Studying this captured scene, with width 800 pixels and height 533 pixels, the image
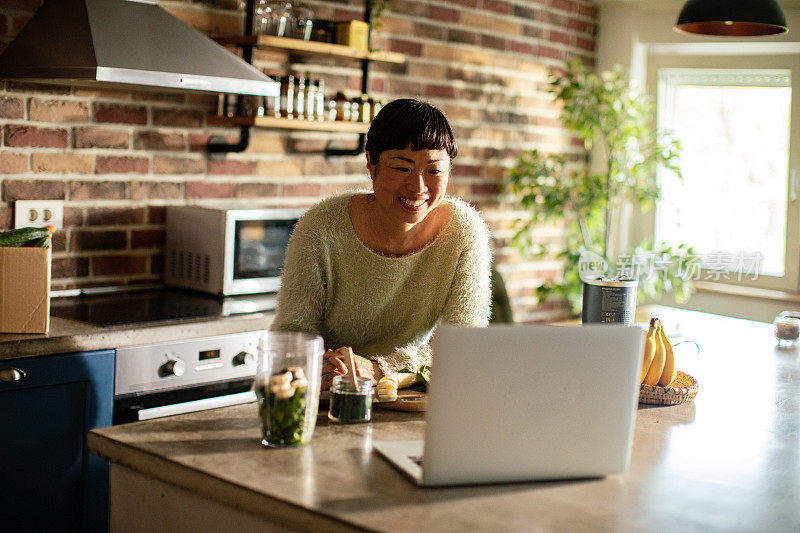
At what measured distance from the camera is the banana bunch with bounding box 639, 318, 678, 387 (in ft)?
6.02

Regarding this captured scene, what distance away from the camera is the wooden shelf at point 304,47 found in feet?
10.00

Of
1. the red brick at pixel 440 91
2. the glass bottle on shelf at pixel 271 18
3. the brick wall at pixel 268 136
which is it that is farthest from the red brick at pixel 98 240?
the red brick at pixel 440 91

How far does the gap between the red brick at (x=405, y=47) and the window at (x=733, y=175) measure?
1.29 meters

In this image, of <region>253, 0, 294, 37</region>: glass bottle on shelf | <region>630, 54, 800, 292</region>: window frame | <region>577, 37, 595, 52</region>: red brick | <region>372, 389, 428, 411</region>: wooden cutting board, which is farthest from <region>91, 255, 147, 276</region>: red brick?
<region>630, 54, 800, 292</region>: window frame

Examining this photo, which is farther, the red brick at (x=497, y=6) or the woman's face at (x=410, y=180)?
the red brick at (x=497, y=6)

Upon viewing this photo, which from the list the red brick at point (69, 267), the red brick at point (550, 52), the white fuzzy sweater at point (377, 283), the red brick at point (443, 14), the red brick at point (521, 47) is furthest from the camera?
the red brick at point (550, 52)

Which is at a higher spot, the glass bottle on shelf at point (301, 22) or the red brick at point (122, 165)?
the glass bottle on shelf at point (301, 22)

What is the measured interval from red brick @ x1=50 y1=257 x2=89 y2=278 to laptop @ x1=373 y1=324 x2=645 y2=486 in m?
1.84

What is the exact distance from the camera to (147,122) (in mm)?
3045

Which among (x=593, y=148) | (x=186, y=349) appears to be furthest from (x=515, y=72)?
(x=186, y=349)

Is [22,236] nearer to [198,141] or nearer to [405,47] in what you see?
[198,141]

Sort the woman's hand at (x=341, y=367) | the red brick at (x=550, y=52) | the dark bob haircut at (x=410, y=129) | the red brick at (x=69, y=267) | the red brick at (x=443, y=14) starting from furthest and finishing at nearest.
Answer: the red brick at (x=550, y=52) → the red brick at (x=443, y=14) → the red brick at (x=69, y=267) → the dark bob haircut at (x=410, y=129) → the woman's hand at (x=341, y=367)

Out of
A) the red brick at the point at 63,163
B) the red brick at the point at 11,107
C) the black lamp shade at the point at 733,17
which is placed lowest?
the red brick at the point at 63,163

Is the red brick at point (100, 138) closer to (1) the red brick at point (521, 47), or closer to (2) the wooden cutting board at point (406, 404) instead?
(2) the wooden cutting board at point (406, 404)
